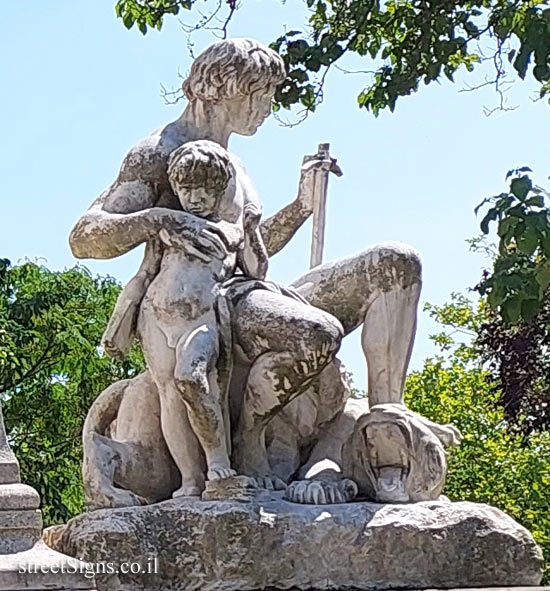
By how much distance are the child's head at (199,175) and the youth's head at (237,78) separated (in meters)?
0.34

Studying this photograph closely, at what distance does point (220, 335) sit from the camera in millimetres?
4832

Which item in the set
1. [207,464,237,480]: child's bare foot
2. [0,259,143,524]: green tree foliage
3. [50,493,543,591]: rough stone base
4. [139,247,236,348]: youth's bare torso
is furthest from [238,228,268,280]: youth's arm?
[0,259,143,524]: green tree foliage

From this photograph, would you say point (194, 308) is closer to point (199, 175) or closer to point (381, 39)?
point (199, 175)

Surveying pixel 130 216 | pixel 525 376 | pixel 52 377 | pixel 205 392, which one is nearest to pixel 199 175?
pixel 130 216

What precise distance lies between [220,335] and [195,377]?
217mm

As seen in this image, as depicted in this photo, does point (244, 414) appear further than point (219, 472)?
Yes

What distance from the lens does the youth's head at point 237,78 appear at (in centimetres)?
529

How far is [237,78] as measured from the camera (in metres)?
5.30

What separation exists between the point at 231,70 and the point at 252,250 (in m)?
0.74

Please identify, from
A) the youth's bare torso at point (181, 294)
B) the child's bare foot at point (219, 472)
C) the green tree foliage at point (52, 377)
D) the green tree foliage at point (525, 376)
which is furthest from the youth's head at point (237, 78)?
the green tree foliage at point (52, 377)

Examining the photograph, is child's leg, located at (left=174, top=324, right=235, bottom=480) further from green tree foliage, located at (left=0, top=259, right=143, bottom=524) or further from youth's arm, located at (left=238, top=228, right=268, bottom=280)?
green tree foliage, located at (left=0, top=259, right=143, bottom=524)

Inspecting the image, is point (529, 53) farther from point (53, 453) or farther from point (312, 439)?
point (53, 453)

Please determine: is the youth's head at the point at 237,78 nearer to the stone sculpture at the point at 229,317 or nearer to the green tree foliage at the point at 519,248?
the stone sculpture at the point at 229,317

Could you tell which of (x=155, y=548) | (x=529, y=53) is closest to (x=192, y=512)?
(x=155, y=548)
